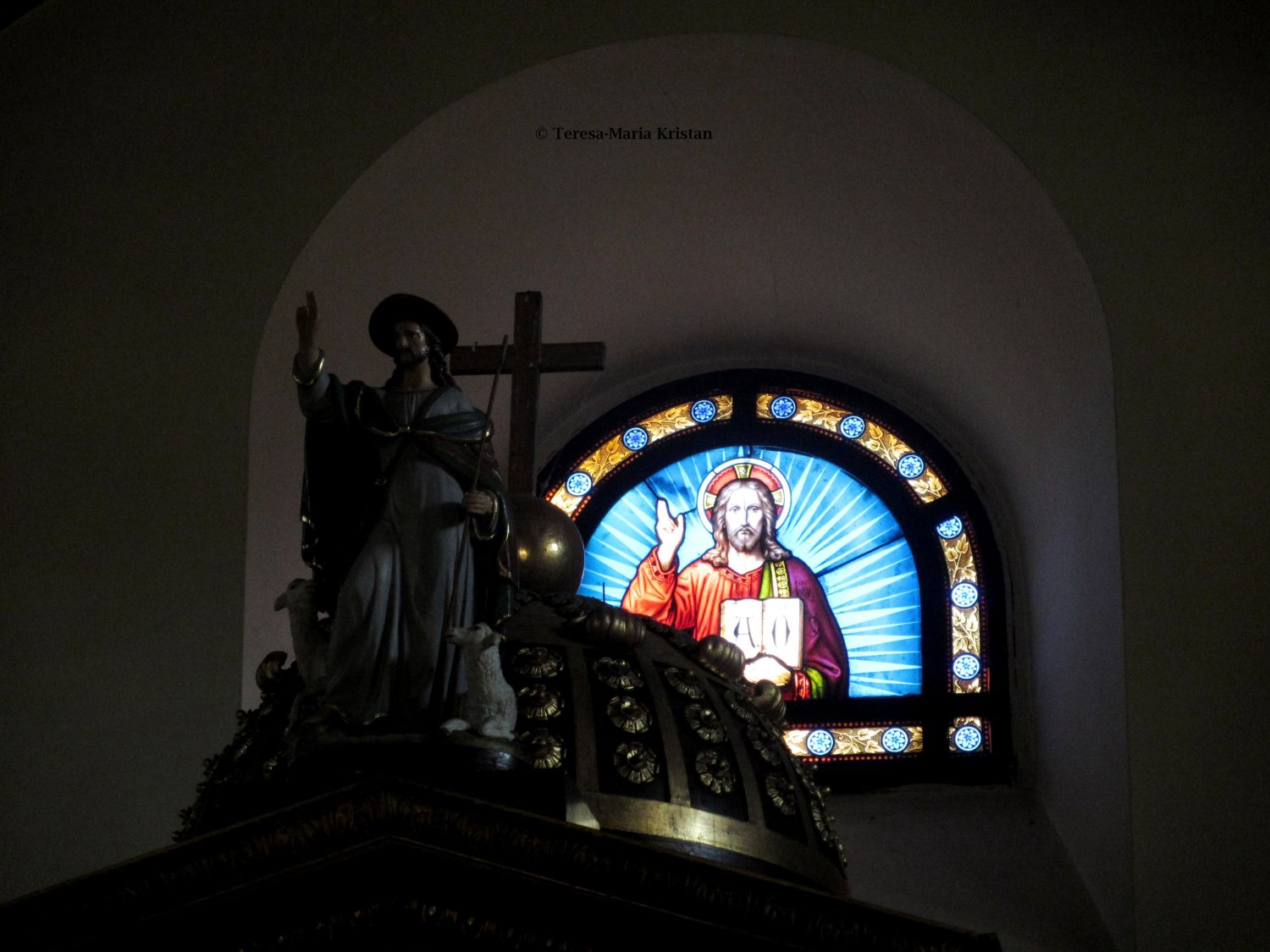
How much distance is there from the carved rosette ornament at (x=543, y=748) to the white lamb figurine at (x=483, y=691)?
3.19 feet

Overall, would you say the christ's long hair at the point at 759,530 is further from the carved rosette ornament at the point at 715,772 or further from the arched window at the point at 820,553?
the carved rosette ornament at the point at 715,772

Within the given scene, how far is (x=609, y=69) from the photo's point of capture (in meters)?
6.95

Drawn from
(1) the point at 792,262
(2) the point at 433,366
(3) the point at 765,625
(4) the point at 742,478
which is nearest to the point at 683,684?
(2) the point at 433,366

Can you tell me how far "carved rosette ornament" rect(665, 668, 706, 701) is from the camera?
5.48 metres

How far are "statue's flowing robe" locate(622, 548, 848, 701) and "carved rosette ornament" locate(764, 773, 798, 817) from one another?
2.59m

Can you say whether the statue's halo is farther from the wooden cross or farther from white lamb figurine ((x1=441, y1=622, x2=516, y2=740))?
white lamb figurine ((x1=441, y1=622, x2=516, y2=740))

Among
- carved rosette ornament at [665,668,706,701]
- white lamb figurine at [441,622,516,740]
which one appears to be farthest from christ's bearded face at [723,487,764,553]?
white lamb figurine at [441,622,516,740]

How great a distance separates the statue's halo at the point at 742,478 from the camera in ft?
27.5

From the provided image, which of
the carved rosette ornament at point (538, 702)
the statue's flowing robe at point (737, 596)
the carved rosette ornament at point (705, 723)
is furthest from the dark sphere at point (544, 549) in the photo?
the statue's flowing robe at point (737, 596)

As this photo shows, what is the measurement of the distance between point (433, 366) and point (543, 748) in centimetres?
111

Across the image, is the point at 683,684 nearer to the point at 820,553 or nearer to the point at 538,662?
the point at 538,662

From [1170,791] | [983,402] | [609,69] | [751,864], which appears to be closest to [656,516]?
[983,402]

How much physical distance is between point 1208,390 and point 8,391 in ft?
13.8

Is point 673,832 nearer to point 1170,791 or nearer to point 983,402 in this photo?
point 1170,791
